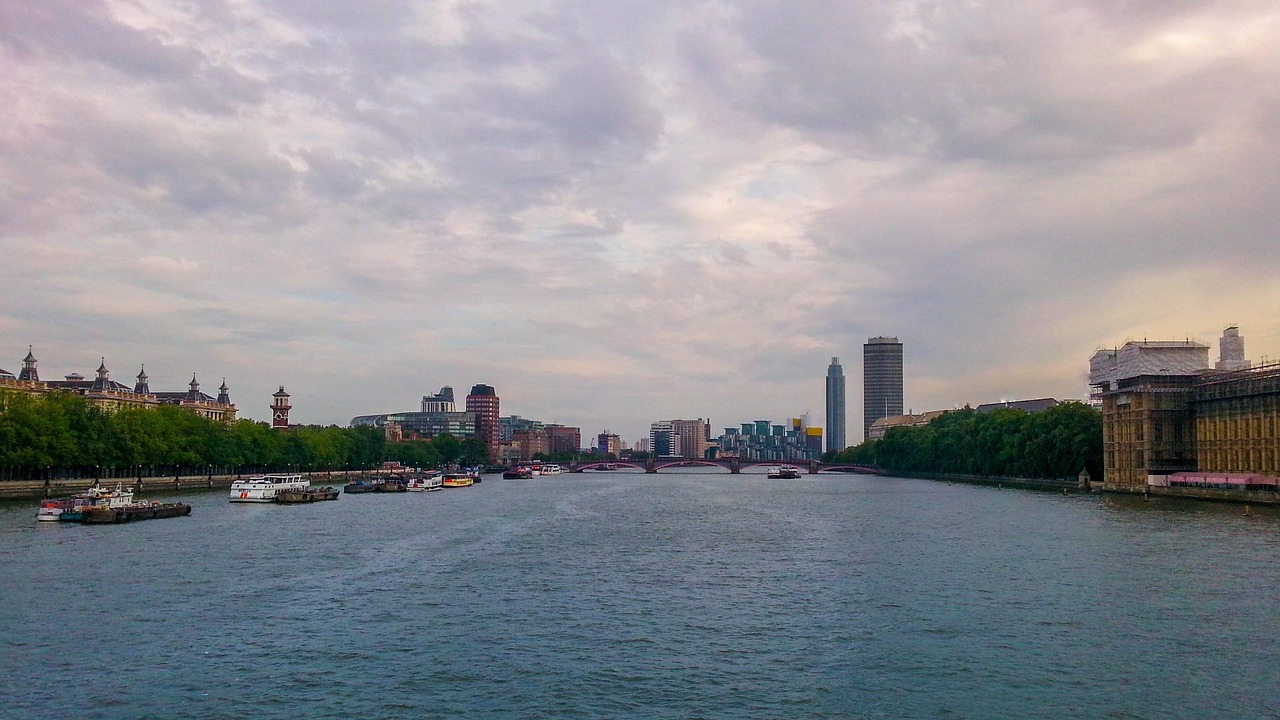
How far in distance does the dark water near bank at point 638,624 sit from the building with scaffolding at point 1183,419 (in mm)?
43900

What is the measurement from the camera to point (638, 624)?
42.5 m

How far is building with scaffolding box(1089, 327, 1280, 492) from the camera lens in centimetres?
11781

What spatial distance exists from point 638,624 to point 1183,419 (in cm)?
12035

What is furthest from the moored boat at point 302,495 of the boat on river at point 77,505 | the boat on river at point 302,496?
the boat on river at point 77,505

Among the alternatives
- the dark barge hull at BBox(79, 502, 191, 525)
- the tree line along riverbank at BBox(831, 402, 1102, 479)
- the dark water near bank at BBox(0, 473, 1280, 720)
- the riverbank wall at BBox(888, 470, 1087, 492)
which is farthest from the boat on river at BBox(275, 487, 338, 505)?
the tree line along riverbank at BBox(831, 402, 1102, 479)

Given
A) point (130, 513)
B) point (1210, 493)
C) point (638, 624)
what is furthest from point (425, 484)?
point (638, 624)

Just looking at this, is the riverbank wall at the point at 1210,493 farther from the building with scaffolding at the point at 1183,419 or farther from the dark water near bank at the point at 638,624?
the dark water near bank at the point at 638,624

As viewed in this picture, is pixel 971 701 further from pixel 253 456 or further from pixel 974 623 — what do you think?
pixel 253 456

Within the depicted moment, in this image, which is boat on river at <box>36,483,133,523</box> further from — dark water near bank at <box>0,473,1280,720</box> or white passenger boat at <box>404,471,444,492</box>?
white passenger boat at <box>404,471,444,492</box>

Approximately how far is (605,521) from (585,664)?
6050 cm

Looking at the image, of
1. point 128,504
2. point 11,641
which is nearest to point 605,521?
point 128,504

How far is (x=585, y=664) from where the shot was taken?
117ft

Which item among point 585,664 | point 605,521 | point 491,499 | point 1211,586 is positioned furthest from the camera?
point 491,499

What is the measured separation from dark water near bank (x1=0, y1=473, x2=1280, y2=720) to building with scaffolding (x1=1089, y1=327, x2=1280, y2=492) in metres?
43.9
